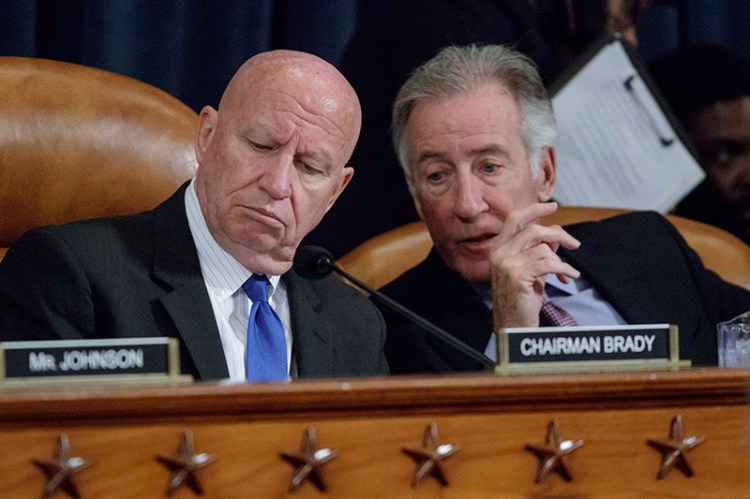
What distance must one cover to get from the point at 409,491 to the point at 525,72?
1350 millimetres

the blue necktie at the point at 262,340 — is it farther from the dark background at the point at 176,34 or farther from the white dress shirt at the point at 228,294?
the dark background at the point at 176,34

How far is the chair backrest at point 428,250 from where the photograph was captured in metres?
2.33

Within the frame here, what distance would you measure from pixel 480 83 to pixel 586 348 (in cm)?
111

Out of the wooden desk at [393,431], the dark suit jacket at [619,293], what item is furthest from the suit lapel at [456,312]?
the wooden desk at [393,431]

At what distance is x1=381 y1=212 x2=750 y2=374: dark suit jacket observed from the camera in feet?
6.88

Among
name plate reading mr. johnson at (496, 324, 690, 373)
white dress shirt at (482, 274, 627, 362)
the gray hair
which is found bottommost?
name plate reading mr. johnson at (496, 324, 690, 373)

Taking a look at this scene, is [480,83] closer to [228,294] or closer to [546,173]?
[546,173]

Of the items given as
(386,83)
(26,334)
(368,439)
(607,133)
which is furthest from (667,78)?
(368,439)

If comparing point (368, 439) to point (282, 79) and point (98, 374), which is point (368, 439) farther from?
point (282, 79)

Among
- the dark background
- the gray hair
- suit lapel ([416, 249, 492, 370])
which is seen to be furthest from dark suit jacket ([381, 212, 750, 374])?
the dark background

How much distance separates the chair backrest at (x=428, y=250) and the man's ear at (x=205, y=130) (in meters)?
0.47

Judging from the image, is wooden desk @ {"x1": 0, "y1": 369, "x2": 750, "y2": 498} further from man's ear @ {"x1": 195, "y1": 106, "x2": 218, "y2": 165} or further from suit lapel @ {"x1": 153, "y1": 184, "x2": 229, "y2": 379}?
man's ear @ {"x1": 195, "y1": 106, "x2": 218, "y2": 165}

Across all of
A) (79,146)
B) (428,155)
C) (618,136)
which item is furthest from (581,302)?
(79,146)

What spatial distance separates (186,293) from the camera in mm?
1724
